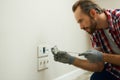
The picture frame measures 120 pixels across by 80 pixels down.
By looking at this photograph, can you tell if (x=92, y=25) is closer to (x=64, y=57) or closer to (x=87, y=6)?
(x=87, y=6)

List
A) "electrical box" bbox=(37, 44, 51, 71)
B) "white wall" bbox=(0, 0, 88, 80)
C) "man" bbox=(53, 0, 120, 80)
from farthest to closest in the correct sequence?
"electrical box" bbox=(37, 44, 51, 71)
"white wall" bbox=(0, 0, 88, 80)
"man" bbox=(53, 0, 120, 80)

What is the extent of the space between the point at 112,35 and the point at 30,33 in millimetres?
598

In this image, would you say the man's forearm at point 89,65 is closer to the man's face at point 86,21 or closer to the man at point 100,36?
the man at point 100,36

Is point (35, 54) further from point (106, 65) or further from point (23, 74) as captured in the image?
point (106, 65)

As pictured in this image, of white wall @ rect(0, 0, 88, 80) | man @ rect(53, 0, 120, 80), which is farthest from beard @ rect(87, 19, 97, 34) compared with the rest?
white wall @ rect(0, 0, 88, 80)

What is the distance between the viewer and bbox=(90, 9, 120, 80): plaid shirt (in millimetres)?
1302

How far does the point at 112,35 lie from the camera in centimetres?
135

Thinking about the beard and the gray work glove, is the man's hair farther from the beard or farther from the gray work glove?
the gray work glove

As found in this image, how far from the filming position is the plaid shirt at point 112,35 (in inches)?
51.3

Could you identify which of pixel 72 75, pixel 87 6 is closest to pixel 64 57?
pixel 87 6

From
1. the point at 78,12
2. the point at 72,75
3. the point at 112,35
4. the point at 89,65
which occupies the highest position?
the point at 78,12

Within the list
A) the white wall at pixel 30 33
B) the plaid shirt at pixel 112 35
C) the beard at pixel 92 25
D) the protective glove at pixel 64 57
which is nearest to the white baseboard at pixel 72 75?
the white wall at pixel 30 33

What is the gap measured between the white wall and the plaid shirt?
0.45 meters

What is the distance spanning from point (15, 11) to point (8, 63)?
0.35 meters
